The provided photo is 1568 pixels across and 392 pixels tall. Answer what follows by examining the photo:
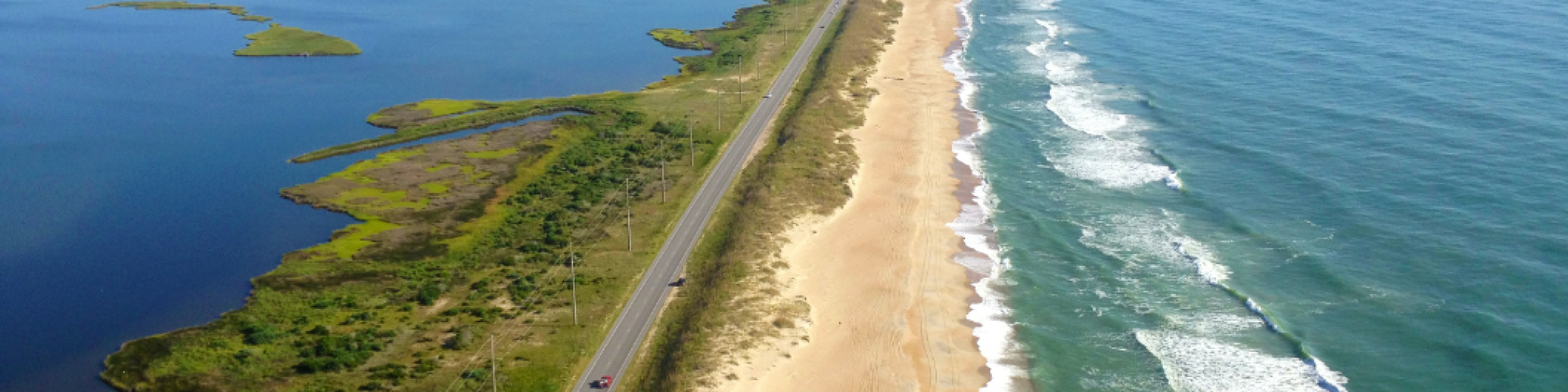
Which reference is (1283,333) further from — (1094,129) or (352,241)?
(352,241)

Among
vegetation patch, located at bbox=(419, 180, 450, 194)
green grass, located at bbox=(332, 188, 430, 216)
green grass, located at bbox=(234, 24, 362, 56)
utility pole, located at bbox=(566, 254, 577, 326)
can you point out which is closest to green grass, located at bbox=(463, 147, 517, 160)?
vegetation patch, located at bbox=(419, 180, 450, 194)

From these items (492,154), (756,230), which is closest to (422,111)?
(492,154)

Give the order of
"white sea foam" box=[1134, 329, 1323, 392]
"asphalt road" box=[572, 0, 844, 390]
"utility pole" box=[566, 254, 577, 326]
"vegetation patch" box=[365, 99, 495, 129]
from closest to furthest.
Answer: "white sea foam" box=[1134, 329, 1323, 392] → "asphalt road" box=[572, 0, 844, 390] → "utility pole" box=[566, 254, 577, 326] → "vegetation patch" box=[365, 99, 495, 129]

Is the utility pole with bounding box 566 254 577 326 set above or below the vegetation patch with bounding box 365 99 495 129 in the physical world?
below

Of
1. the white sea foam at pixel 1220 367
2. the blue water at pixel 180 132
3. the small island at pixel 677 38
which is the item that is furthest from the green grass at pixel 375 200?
the small island at pixel 677 38

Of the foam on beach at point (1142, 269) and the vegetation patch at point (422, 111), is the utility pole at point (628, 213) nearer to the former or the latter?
the foam on beach at point (1142, 269)

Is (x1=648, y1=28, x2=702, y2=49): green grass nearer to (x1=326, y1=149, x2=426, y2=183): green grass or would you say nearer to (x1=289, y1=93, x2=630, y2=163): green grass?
(x1=289, y1=93, x2=630, y2=163): green grass

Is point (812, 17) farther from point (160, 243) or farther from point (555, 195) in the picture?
point (160, 243)

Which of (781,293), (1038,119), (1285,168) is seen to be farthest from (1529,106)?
Answer: (781,293)
